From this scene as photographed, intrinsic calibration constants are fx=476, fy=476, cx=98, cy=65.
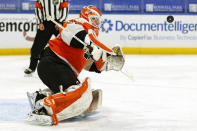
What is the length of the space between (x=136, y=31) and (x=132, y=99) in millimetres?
4314

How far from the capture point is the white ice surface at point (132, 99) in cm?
290

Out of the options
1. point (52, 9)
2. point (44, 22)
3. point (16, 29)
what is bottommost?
point (16, 29)

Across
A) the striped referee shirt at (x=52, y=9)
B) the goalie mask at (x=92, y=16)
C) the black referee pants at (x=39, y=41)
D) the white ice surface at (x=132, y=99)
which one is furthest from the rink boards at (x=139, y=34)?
the goalie mask at (x=92, y=16)

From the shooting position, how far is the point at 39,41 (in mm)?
5441

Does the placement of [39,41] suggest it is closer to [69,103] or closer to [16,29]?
[16,29]

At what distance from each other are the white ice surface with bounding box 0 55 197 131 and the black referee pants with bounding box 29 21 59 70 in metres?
0.19

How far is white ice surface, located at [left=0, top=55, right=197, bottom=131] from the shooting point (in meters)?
2.90

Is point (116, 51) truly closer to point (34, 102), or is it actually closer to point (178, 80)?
point (34, 102)

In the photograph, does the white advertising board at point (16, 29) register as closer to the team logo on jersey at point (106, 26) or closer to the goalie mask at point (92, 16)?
the team logo on jersey at point (106, 26)

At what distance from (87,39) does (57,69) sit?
0.29 meters

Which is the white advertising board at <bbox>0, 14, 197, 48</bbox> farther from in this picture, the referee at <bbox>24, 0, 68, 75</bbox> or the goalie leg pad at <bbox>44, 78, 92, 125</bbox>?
the goalie leg pad at <bbox>44, 78, 92, 125</bbox>

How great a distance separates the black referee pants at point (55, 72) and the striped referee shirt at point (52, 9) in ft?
8.10

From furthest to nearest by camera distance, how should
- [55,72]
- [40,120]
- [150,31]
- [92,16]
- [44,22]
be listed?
1. [150,31]
2. [44,22]
3. [92,16]
4. [55,72]
5. [40,120]

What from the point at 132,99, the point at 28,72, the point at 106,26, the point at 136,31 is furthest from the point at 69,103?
the point at 136,31
